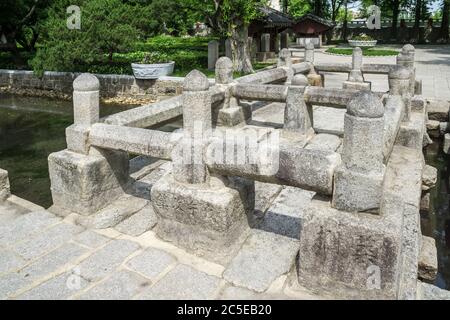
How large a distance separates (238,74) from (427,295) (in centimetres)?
1416

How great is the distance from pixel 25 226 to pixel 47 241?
0.43 m

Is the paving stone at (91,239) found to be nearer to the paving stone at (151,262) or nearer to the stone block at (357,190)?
the paving stone at (151,262)

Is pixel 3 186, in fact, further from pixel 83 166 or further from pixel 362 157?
pixel 362 157

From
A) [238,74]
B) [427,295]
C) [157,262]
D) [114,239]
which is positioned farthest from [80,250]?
[238,74]

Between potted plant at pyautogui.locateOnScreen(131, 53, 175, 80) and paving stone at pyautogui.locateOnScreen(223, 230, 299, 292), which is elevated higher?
potted plant at pyautogui.locateOnScreen(131, 53, 175, 80)

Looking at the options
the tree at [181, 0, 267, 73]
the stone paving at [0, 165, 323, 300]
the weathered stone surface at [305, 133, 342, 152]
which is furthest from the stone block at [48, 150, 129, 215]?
the tree at [181, 0, 267, 73]

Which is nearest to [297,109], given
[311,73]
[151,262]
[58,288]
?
[151,262]

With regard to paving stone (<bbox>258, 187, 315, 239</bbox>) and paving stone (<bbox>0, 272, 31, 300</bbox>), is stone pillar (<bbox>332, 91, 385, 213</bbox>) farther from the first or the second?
paving stone (<bbox>0, 272, 31, 300</bbox>)

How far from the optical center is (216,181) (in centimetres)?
325

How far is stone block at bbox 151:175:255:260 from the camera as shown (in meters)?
3.12

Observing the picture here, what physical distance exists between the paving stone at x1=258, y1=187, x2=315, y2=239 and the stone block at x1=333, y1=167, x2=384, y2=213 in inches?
31.4

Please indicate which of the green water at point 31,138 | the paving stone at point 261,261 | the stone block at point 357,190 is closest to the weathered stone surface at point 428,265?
the paving stone at point 261,261

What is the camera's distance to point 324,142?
605 cm

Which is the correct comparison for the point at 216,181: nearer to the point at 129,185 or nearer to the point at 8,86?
the point at 129,185
